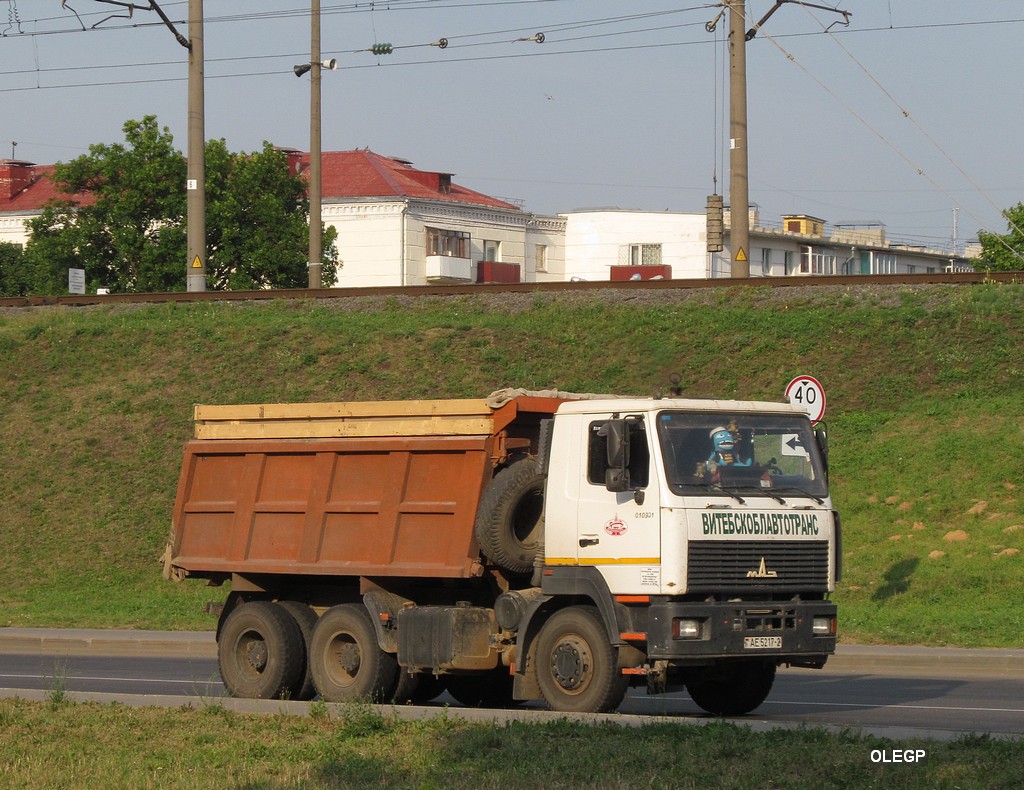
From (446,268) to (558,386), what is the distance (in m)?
54.0

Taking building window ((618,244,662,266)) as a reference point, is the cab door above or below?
below

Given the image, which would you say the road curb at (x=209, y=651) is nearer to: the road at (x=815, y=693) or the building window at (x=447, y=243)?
the road at (x=815, y=693)

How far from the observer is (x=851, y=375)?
24.6 meters

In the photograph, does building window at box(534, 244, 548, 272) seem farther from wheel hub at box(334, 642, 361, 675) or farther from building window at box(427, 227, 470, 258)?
wheel hub at box(334, 642, 361, 675)

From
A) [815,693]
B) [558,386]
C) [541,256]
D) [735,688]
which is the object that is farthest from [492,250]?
[735,688]

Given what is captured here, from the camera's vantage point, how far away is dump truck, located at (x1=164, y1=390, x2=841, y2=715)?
10.7 m

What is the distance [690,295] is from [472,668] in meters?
17.4

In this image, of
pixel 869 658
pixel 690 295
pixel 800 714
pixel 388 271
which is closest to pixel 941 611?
pixel 869 658

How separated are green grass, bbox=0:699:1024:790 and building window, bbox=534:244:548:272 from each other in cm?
7826

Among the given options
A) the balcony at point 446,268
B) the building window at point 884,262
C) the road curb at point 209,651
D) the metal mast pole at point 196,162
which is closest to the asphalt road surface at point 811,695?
the road curb at point 209,651

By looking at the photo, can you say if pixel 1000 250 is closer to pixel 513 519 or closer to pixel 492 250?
pixel 492 250

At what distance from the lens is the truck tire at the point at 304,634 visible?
1323 cm

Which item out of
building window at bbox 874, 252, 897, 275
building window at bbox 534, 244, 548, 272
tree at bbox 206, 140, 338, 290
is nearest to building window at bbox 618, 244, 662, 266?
building window at bbox 534, 244, 548, 272

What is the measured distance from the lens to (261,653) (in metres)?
13.3
